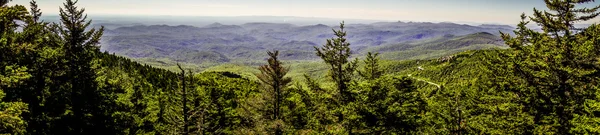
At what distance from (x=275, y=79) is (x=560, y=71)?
63.8 feet

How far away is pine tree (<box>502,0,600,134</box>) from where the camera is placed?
18172 millimetres

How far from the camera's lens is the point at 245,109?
30.6m

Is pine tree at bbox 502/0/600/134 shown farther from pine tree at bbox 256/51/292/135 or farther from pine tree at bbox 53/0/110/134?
pine tree at bbox 53/0/110/134

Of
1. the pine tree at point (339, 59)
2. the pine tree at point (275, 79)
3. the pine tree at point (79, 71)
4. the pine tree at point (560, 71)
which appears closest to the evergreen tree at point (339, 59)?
the pine tree at point (339, 59)

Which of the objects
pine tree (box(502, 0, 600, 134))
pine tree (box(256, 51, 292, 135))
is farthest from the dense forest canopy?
pine tree (box(256, 51, 292, 135))

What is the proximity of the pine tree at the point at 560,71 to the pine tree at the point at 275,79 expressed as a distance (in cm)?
1708

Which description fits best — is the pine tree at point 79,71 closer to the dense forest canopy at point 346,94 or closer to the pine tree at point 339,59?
the dense forest canopy at point 346,94

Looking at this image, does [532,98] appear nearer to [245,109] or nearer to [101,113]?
[245,109]

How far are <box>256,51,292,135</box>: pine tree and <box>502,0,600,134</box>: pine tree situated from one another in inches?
673

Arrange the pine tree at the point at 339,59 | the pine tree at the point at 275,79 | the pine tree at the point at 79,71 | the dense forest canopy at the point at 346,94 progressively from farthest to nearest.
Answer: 1. the pine tree at the point at 275,79
2. the pine tree at the point at 339,59
3. the pine tree at the point at 79,71
4. the dense forest canopy at the point at 346,94

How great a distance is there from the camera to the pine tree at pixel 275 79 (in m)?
26.6

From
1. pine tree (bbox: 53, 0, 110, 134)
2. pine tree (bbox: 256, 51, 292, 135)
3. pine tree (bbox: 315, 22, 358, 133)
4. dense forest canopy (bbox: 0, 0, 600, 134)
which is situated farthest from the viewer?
pine tree (bbox: 256, 51, 292, 135)

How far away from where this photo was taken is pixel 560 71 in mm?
19250

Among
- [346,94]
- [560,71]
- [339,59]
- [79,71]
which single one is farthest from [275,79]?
[560,71]
